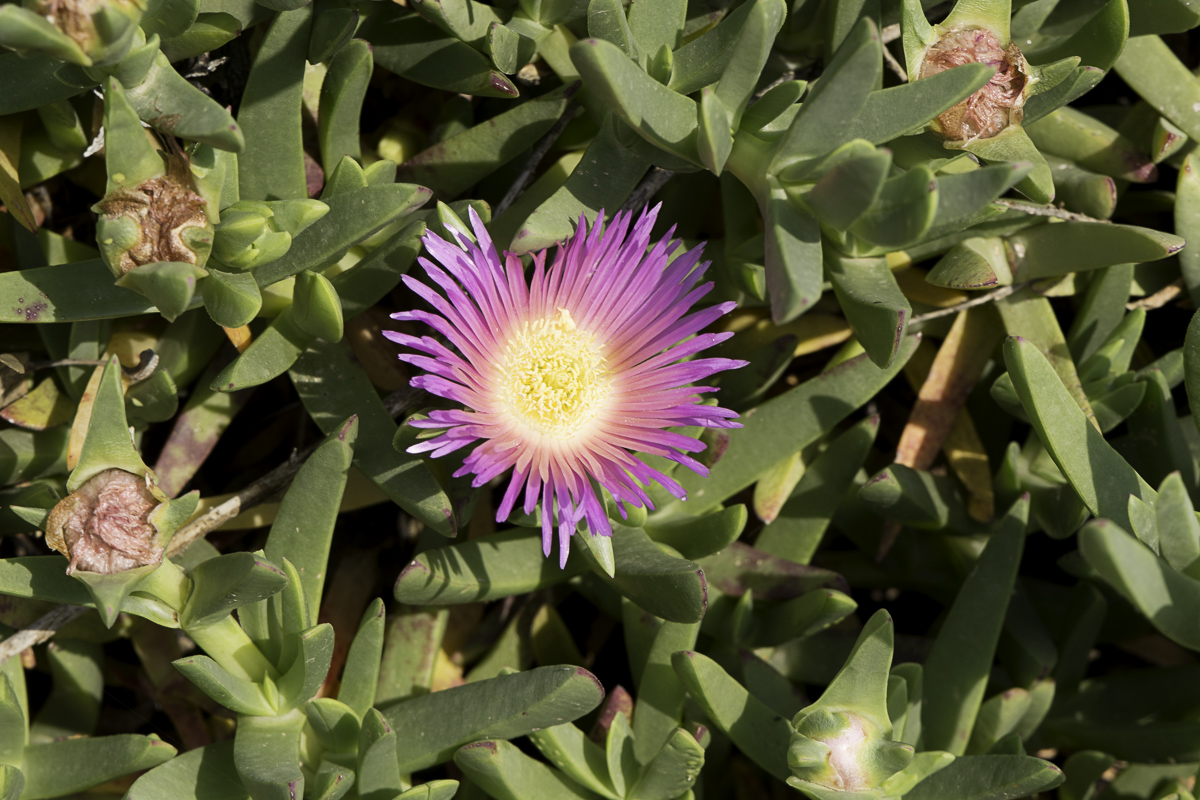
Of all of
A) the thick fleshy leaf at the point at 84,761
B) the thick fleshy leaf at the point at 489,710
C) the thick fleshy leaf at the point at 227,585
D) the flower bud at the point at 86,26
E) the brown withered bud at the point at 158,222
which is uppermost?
the flower bud at the point at 86,26

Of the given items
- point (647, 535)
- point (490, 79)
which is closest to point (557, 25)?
point (490, 79)

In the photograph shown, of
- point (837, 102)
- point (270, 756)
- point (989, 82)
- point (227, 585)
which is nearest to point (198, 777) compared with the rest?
point (270, 756)

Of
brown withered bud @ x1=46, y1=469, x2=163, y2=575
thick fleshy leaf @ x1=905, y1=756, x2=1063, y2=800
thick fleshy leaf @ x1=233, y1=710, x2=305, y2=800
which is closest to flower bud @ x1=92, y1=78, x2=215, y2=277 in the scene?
brown withered bud @ x1=46, y1=469, x2=163, y2=575

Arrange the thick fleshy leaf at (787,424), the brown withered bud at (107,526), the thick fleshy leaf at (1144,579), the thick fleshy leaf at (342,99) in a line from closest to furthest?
1. the thick fleshy leaf at (1144,579)
2. the brown withered bud at (107,526)
3. the thick fleshy leaf at (342,99)
4. the thick fleshy leaf at (787,424)

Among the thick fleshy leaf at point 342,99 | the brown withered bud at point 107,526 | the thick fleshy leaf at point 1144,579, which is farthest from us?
the thick fleshy leaf at point 342,99

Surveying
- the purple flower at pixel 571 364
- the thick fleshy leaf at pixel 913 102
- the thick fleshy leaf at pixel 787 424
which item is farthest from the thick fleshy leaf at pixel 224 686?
the thick fleshy leaf at pixel 913 102

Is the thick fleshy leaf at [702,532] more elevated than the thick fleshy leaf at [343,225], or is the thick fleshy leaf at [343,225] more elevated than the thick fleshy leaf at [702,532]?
the thick fleshy leaf at [343,225]

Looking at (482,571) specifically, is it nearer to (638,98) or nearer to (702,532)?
(702,532)

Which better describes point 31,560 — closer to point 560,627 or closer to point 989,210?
point 560,627

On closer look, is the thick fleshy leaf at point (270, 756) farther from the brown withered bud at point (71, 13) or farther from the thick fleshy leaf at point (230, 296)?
the brown withered bud at point (71, 13)
